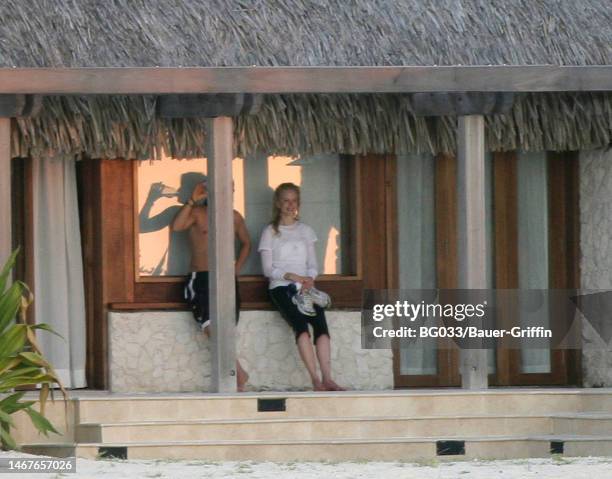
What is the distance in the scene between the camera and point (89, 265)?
1297 cm

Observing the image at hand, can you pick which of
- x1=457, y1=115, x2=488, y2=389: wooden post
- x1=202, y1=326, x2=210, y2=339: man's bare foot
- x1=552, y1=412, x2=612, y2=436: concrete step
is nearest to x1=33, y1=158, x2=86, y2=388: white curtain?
x1=202, y1=326, x2=210, y2=339: man's bare foot

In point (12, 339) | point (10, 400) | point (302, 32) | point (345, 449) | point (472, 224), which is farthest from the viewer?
point (472, 224)

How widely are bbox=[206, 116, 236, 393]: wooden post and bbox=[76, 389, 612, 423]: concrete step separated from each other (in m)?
0.28

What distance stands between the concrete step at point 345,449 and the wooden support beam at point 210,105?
7.04ft

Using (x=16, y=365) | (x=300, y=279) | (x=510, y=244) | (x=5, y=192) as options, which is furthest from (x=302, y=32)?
(x=16, y=365)

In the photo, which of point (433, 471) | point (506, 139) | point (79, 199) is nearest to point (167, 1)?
point (79, 199)

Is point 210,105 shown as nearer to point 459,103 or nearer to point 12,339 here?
point 459,103

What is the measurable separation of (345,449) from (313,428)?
1.13 feet

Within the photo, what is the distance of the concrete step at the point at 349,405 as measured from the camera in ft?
38.0

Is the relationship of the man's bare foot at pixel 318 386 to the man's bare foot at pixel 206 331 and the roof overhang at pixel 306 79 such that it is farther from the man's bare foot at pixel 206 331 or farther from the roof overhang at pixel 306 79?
the roof overhang at pixel 306 79

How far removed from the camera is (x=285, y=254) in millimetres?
12812

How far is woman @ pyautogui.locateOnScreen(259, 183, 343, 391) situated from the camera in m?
12.6

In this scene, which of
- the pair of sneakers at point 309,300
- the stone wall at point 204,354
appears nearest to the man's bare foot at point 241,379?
the stone wall at point 204,354

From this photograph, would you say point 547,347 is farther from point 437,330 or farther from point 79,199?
point 79,199
